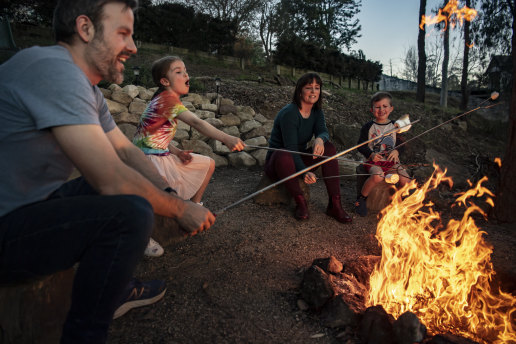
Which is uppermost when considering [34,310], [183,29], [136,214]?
[183,29]

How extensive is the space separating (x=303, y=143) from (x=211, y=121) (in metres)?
3.26

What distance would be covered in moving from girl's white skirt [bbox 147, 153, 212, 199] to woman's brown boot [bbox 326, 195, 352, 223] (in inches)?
59.0

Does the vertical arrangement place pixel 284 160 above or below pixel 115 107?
below

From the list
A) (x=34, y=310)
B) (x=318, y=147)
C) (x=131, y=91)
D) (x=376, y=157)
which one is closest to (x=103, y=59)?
(x=34, y=310)

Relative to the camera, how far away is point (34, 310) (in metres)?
1.54

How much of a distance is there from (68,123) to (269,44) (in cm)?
2494

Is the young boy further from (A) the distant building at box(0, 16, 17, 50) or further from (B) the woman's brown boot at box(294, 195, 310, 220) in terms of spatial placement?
(A) the distant building at box(0, 16, 17, 50)

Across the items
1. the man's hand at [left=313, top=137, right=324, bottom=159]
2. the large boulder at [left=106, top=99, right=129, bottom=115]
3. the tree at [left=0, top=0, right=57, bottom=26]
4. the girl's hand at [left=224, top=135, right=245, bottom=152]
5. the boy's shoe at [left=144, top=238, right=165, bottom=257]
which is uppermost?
the tree at [left=0, top=0, right=57, bottom=26]

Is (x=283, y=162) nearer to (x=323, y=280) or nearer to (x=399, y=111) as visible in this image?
(x=323, y=280)

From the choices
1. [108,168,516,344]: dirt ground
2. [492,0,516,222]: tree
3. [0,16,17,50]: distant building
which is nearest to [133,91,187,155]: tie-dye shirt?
[108,168,516,344]: dirt ground

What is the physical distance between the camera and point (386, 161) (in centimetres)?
389

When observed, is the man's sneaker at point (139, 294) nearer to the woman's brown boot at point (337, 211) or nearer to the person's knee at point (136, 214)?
the person's knee at point (136, 214)

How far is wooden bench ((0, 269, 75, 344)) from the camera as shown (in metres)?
1.47

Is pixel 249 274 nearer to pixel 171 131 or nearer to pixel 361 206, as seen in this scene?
pixel 171 131
